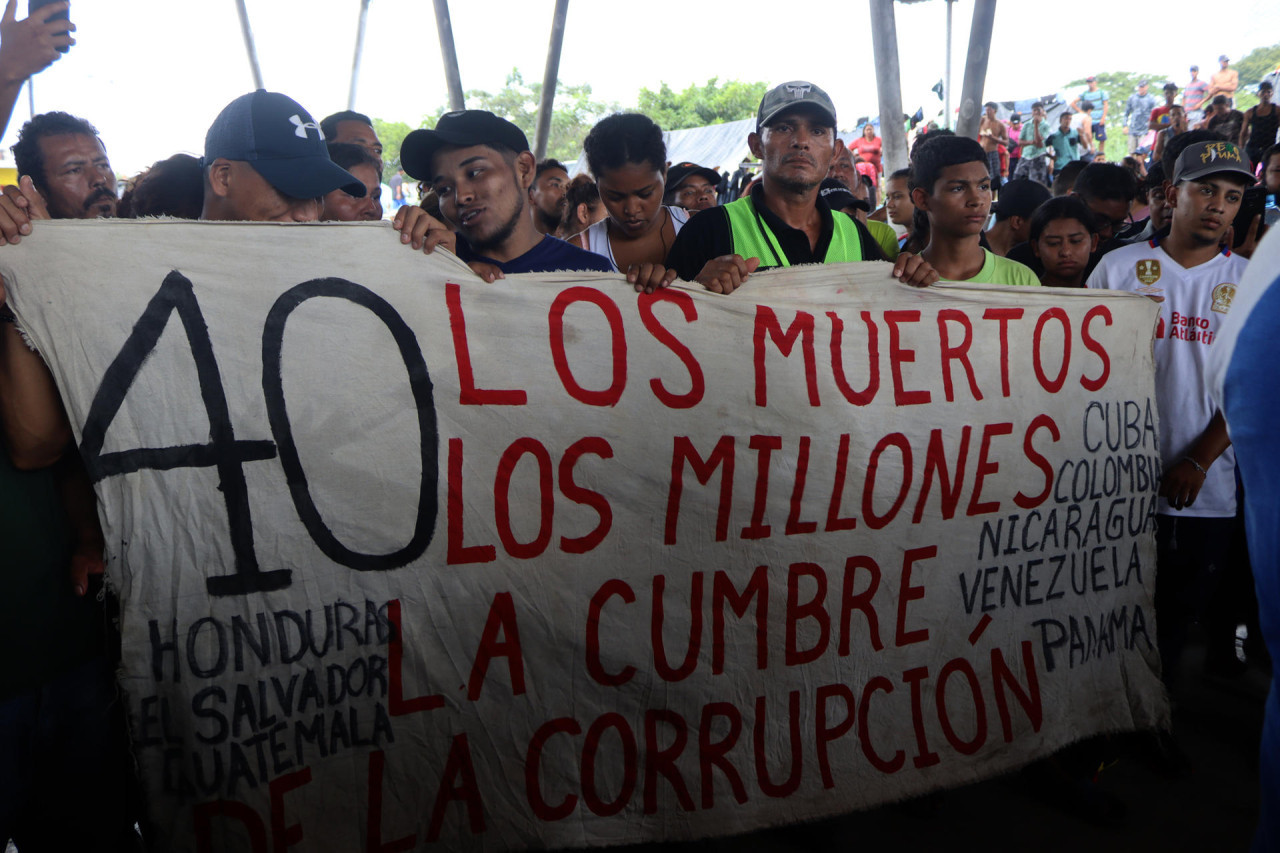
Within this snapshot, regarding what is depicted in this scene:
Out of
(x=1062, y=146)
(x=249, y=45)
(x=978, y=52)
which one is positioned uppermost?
(x=249, y=45)

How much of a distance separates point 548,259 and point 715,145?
1751 centimetres

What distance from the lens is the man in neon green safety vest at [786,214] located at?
2768 mm

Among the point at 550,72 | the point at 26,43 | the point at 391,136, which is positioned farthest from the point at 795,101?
the point at 391,136

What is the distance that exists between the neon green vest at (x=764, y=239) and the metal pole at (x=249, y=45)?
1252 cm

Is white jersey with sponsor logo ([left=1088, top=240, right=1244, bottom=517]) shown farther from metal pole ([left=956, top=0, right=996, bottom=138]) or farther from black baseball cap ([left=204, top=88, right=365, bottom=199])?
metal pole ([left=956, top=0, right=996, bottom=138])

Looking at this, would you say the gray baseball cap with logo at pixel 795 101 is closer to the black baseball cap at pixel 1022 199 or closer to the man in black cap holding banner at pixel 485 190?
the man in black cap holding banner at pixel 485 190

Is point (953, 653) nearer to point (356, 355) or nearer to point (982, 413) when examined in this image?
point (982, 413)

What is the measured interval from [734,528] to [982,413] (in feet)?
2.72

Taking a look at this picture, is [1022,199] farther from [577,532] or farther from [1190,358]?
[577,532]

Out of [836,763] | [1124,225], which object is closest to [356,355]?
[836,763]

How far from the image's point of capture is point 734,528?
224 cm

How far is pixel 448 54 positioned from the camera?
9695 millimetres

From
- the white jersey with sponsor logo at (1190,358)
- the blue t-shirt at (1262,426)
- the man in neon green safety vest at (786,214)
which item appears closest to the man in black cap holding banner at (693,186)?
the man in neon green safety vest at (786,214)

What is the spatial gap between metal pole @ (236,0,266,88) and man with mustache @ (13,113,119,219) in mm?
11166
